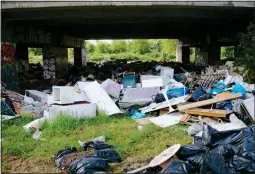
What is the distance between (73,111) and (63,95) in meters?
0.53

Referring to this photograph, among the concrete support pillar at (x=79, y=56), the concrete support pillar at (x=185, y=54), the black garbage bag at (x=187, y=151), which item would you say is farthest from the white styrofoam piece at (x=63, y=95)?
the concrete support pillar at (x=185, y=54)

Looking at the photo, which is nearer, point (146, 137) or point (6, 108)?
point (146, 137)

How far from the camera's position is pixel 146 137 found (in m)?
8.16

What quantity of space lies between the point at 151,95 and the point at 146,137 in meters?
3.94

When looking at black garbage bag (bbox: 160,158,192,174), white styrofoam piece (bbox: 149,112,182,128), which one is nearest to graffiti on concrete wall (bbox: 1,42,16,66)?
white styrofoam piece (bbox: 149,112,182,128)

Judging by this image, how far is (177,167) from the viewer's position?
550 centimetres

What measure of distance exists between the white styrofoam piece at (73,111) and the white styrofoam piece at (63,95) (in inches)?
7.8

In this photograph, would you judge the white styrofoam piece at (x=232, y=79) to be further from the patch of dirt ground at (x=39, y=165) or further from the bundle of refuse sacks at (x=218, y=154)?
the patch of dirt ground at (x=39, y=165)

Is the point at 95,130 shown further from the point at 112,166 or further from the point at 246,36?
the point at 246,36

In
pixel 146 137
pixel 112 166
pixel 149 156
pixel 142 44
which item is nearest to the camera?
pixel 112 166

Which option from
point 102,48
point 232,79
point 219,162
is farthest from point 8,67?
point 102,48

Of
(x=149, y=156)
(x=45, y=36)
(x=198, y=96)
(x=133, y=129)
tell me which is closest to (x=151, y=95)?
(x=198, y=96)

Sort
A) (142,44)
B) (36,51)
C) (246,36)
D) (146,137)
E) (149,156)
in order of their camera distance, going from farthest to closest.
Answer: (142,44)
(36,51)
(246,36)
(146,137)
(149,156)

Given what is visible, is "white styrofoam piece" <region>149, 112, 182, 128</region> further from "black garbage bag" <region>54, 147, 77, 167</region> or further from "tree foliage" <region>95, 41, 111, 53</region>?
"tree foliage" <region>95, 41, 111, 53</region>
